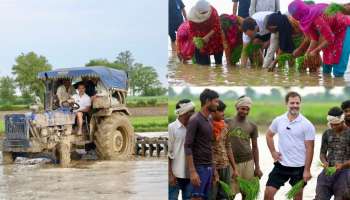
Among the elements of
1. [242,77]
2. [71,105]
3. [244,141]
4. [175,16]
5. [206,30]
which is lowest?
[244,141]

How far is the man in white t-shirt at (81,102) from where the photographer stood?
11047 mm

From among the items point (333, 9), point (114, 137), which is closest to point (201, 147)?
point (333, 9)

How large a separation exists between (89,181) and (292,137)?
12.4ft

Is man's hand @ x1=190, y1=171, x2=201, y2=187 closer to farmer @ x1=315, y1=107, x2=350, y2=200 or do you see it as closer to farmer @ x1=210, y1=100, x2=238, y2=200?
farmer @ x1=210, y1=100, x2=238, y2=200

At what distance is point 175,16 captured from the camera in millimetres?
6375

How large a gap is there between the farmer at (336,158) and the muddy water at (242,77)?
0.36 meters

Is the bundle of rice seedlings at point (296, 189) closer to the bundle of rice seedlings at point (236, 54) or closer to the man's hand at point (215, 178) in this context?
the man's hand at point (215, 178)

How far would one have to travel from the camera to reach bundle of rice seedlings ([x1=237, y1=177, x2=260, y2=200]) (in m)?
6.26

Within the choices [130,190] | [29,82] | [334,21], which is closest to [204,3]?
[334,21]

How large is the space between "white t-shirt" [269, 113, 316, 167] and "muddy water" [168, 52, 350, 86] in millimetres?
330

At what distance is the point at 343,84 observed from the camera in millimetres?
6156

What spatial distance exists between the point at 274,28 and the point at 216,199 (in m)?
1.62

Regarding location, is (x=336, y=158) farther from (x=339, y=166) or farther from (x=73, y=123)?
(x=73, y=123)

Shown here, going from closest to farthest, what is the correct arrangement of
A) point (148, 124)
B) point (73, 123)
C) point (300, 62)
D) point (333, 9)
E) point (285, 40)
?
point (333, 9)
point (300, 62)
point (285, 40)
point (73, 123)
point (148, 124)
